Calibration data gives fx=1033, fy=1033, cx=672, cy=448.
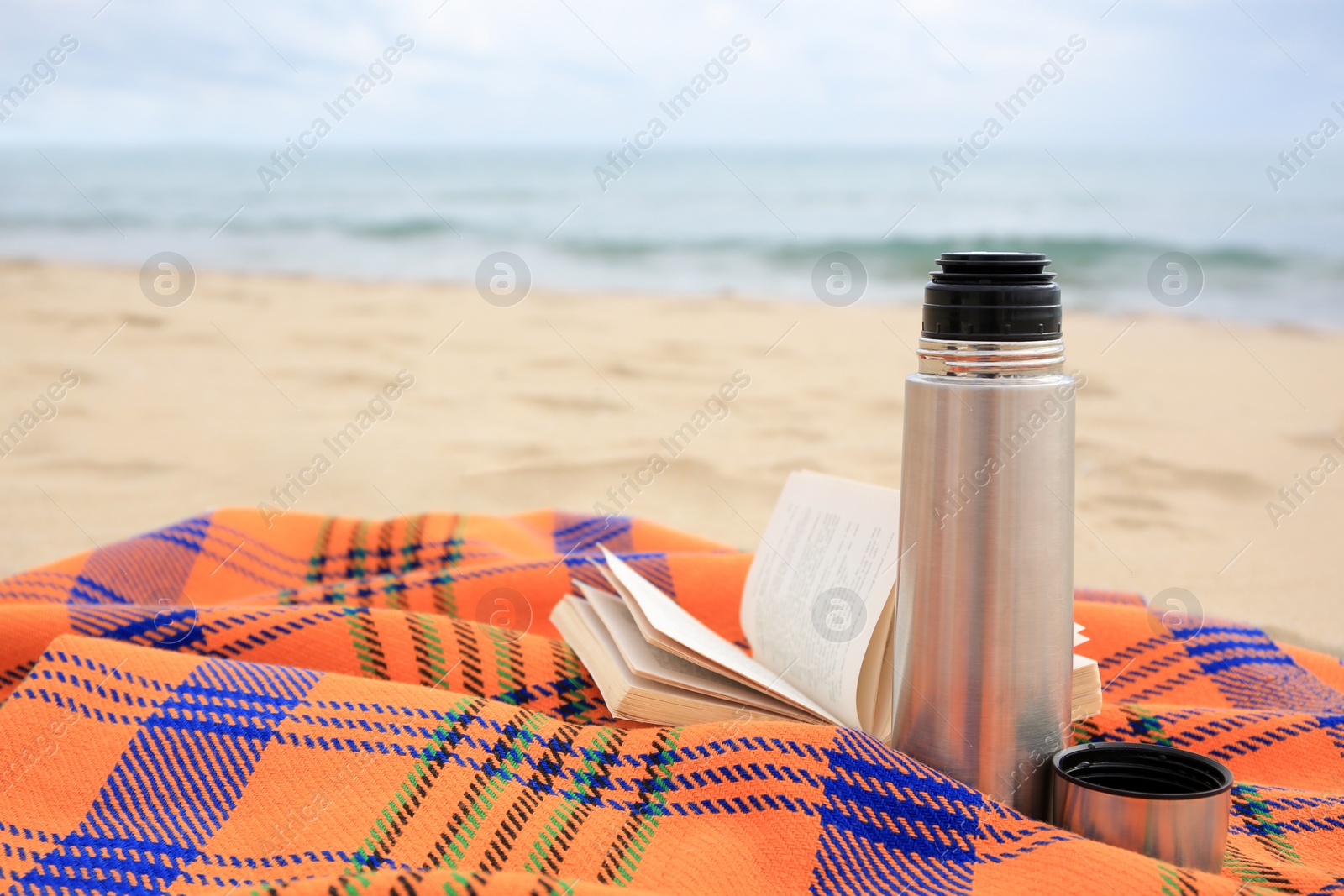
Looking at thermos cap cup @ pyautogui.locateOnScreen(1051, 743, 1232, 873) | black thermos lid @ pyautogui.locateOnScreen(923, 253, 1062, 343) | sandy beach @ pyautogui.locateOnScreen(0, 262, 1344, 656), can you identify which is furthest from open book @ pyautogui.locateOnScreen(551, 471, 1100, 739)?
sandy beach @ pyautogui.locateOnScreen(0, 262, 1344, 656)

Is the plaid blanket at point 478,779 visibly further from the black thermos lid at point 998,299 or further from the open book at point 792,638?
the black thermos lid at point 998,299

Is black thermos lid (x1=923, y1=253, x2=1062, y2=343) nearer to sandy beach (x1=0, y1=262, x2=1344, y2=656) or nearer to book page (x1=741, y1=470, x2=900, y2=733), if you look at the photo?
book page (x1=741, y1=470, x2=900, y2=733)

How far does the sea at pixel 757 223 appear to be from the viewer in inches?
259

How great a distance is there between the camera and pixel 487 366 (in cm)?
392

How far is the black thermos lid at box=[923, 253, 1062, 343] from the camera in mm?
726

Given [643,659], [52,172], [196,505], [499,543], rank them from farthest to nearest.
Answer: [52,172]
[196,505]
[499,543]
[643,659]

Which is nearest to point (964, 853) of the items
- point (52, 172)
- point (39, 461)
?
point (39, 461)

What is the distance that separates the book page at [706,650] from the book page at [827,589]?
0.03 m

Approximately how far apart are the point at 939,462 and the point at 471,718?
1.42 ft

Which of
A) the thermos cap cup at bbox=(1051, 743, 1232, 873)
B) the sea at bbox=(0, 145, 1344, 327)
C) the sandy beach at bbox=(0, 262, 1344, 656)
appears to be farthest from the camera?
the sea at bbox=(0, 145, 1344, 327)

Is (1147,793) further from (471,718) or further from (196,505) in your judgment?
(196,505)

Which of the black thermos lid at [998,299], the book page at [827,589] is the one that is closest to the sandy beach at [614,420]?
the book page at [827,589]

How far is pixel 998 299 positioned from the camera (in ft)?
2.38

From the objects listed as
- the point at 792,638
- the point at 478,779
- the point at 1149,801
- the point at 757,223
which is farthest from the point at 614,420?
the point at 757,223
